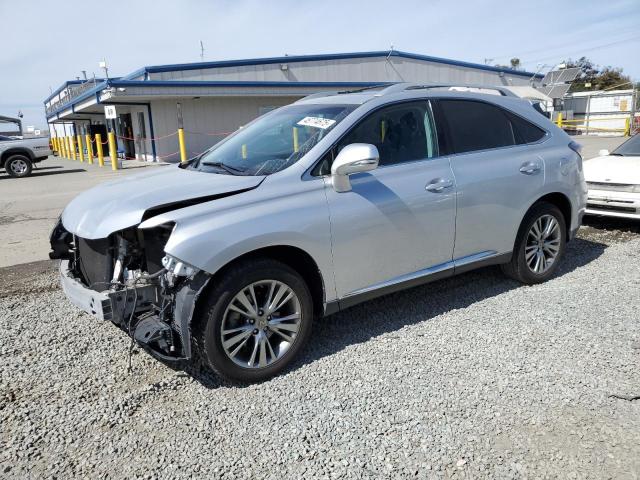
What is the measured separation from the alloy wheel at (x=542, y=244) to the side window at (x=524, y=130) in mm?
734

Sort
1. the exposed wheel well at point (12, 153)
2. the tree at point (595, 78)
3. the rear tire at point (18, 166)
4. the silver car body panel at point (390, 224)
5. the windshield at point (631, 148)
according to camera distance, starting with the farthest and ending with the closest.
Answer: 1. the tree at point (595, 78)
2. the rear tire at point (18, 166)
3. the exposed wheel well at point (12, 153)
4. the windshield at point (631, 148)
5. the silver car body panel at point (390, 224)

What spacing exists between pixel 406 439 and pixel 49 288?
4.22 meters

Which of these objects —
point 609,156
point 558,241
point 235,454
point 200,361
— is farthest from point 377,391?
point 609,156

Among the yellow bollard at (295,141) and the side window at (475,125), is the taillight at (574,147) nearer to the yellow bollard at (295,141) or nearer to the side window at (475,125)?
the side window at (475,125)

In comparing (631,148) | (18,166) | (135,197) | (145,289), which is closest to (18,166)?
(18,166)

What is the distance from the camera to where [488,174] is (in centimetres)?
431

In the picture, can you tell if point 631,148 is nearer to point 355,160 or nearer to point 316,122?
point 316,122

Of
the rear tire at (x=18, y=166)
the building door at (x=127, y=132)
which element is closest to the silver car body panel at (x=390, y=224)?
the rear tire at (x=18, y=166)

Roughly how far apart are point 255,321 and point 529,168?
9.45 ft

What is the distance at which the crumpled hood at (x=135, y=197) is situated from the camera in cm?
314

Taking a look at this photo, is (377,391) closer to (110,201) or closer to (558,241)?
(110,201)

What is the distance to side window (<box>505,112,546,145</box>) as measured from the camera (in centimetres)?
471

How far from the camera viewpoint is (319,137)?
365 centimetres

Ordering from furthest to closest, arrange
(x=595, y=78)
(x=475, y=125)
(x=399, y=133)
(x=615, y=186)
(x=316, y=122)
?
(x=595, y=78), (x=615, y=186), (x=475, y=125), (x=399, y=133), (x=316, y=122)
